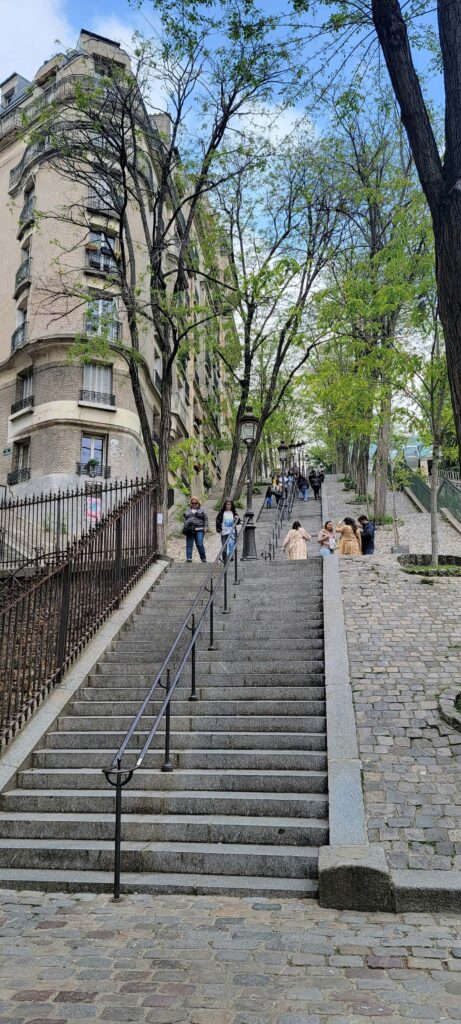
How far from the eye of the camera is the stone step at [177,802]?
582 cm

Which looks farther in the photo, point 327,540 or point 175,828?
point 327,540

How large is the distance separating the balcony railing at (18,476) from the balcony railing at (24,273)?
7.40 m

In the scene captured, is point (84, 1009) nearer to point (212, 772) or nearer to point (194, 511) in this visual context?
point (212, 772)

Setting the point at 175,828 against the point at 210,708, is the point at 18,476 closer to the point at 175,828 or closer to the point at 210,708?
the point at 210,708

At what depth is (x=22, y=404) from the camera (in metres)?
25.4

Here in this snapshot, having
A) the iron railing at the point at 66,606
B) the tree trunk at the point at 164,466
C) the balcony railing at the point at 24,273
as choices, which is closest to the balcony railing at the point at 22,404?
the balcony railing at the point at 24,273

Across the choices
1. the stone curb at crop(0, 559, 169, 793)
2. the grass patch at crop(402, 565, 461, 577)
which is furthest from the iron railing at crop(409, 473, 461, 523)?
the stone curb at crop(0, 559, 169, 793)

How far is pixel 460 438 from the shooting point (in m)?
6.96

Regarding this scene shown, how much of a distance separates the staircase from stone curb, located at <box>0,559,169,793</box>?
12 centimetres

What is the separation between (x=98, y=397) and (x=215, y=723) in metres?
18.8

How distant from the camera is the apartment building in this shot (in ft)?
78.0

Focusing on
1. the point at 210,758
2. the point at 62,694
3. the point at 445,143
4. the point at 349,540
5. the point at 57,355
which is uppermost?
the point at 57,355

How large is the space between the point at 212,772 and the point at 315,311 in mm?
18050

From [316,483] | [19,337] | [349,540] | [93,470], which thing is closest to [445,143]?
[349,540]
